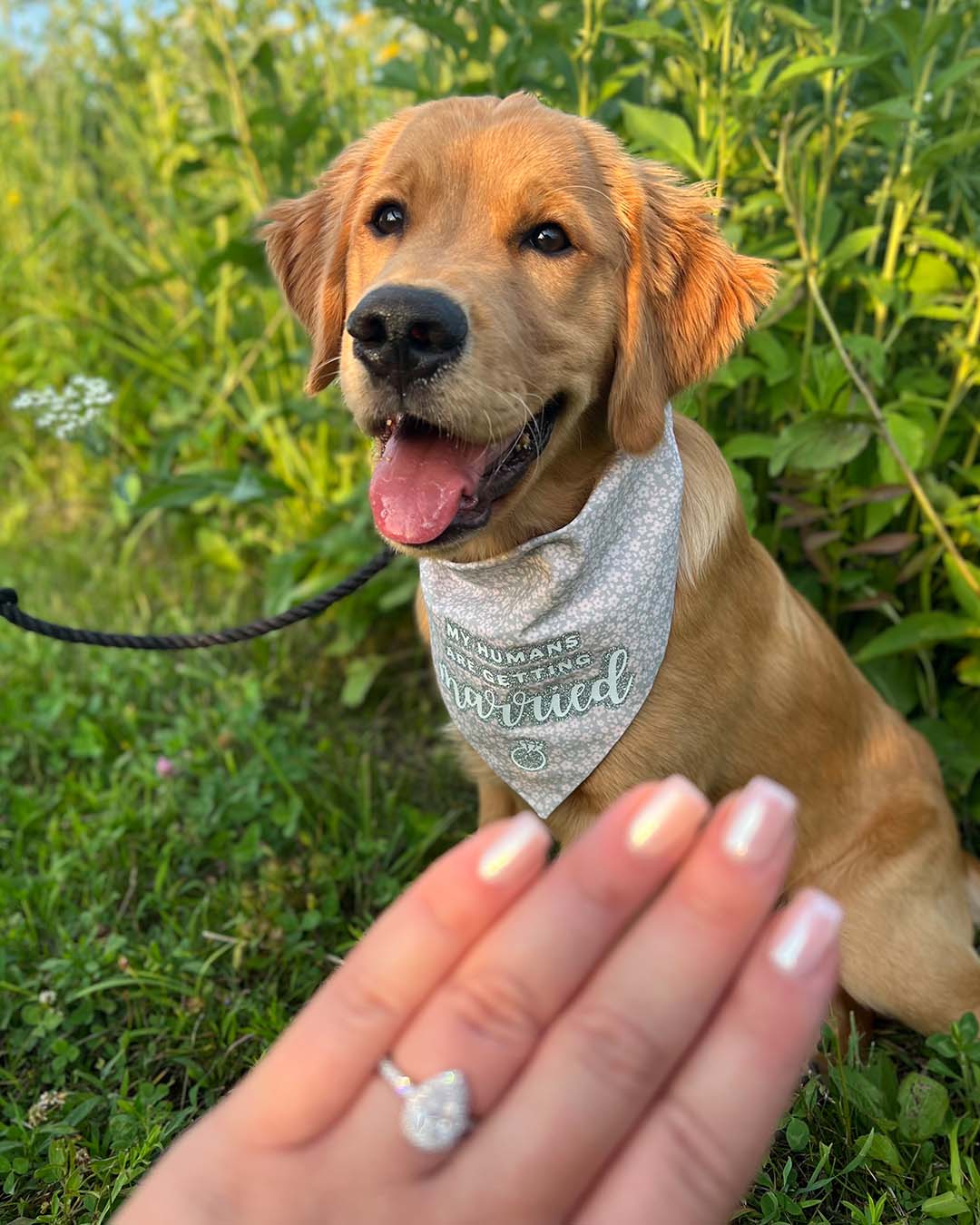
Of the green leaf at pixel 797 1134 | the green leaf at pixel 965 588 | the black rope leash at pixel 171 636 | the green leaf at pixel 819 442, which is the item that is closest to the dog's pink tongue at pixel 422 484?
the black rope leash at pixel 171 636

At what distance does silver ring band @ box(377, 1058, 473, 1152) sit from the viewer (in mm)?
835

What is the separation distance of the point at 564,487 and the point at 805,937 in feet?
5.00

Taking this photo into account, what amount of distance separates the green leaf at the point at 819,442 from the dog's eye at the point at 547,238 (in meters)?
0.85

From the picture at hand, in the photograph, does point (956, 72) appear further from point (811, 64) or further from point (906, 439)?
point (906, 439)

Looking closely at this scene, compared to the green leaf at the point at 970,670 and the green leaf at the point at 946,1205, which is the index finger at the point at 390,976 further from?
the green leaf at the point at 970,670

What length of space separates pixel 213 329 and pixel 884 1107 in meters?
3.61

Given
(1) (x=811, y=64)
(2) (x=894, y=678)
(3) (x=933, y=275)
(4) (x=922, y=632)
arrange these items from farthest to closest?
(2) (x=894, y=678) < (3) (x=933, y=275) < (4) (x=922, y=632) < (1) (x=811, y=64)

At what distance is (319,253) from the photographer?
2.48 metres

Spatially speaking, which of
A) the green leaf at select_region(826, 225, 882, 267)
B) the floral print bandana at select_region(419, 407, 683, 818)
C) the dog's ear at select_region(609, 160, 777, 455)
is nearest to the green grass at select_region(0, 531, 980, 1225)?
the floral print bandana at select_region(419, 407, 683, 818)

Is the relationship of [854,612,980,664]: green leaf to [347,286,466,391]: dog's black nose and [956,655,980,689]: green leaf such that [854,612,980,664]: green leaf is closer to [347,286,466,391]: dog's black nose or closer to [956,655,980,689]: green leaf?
[956,655,980,689]: green leaf

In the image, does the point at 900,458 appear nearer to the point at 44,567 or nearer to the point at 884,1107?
the point at 884,1107

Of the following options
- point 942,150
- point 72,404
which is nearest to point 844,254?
point 942,150

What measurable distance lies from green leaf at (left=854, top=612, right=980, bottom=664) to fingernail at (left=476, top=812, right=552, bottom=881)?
6.87 ft

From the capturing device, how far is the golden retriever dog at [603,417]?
1896 millimetres
